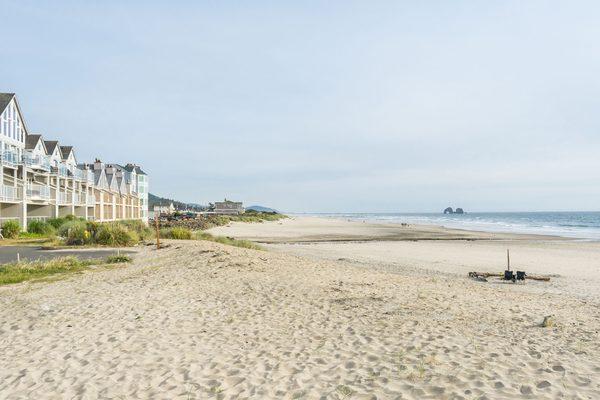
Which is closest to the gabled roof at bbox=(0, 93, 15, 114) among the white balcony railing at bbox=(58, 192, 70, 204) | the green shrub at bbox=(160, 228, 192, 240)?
the white balcony railing at bbox=(58, 192, 70, 204)

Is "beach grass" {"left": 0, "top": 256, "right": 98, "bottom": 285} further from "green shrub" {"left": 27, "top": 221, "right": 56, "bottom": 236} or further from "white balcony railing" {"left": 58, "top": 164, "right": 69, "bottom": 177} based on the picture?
"white balcony railing" {"left": 58, "top": 164, "right": 69, "bottom": 177}

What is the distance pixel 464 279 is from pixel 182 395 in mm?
13927

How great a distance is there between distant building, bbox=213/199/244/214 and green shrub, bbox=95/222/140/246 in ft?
362

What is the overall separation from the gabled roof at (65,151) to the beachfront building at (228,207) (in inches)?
3305

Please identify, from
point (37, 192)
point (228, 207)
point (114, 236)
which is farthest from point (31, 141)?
point (228, 207)

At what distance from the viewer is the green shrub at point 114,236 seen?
1056 inches

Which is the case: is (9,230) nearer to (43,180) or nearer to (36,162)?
(36,162)

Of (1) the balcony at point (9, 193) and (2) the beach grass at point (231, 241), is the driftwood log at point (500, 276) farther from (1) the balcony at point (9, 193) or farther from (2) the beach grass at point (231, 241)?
(1) the balcony at point (9, 193)

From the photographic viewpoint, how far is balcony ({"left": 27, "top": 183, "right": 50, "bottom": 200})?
130 ft

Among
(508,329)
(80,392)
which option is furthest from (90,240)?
(508,329)

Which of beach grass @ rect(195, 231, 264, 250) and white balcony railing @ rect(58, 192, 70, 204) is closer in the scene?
beach grass @ rect(195, 231, 264, 250)

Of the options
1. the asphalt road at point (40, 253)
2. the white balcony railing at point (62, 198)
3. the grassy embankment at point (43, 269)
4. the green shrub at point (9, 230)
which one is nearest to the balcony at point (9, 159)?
the green shrub at point (9, 230)

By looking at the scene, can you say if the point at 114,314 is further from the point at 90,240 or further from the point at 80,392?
the point at 90,240

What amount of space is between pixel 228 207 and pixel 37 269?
127438mm
